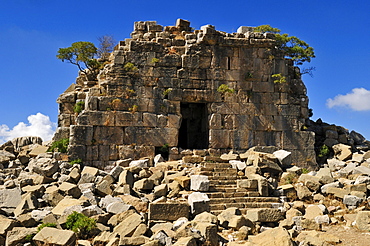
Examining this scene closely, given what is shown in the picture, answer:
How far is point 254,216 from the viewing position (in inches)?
454

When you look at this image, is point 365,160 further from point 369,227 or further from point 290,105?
point 369,227

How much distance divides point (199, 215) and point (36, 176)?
6.00 m

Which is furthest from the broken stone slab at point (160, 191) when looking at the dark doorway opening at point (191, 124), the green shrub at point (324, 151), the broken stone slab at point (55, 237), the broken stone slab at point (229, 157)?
the green shrub at point (324, 151)

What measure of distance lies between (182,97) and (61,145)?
482 cm

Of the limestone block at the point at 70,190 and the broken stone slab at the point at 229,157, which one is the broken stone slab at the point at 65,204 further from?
the broken stone slab at the point at 229,157

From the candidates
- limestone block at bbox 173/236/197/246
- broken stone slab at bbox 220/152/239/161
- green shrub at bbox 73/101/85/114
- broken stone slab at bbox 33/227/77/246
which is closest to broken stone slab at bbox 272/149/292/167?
broken stone slab at bbox 220/152/239/161

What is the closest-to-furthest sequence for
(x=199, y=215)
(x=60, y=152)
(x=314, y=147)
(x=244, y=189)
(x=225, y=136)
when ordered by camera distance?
(x=199, y=215) < (x=244, y=189) < (x=60, y=152) < (x=225, y=136) < (x=314, y=147)

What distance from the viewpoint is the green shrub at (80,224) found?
997cm

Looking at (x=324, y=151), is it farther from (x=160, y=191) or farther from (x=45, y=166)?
(x=45, y=166)


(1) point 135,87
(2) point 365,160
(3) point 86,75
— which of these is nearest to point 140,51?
(1) point 135,87

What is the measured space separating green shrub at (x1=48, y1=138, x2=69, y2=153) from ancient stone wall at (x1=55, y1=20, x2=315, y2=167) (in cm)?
31

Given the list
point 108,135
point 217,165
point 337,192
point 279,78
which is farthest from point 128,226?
point 279,78

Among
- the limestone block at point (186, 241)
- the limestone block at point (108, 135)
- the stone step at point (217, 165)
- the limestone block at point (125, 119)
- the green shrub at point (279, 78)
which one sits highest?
the green shrub at point (279, 78)

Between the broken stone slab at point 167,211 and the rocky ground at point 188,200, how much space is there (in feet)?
0.08
